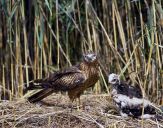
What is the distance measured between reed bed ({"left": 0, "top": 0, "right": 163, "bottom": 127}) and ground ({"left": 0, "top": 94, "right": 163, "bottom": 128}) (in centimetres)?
67

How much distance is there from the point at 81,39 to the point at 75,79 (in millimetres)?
1247

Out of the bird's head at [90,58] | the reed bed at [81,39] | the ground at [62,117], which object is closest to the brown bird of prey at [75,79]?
the bird's head at [90,58]

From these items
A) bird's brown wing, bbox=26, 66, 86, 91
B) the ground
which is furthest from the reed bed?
the ground

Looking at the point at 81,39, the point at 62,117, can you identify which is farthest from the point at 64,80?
the point at 81,39

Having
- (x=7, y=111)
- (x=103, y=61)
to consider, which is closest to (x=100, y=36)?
(x=103, y=61)

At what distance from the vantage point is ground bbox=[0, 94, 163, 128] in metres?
5.53

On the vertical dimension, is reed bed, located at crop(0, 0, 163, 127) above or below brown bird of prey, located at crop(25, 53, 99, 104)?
above

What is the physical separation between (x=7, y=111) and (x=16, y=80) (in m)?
1.03

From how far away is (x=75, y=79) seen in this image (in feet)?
19.6

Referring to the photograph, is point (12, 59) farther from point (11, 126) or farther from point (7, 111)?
point (11, 126)

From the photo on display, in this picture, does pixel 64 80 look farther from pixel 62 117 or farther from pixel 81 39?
pixel 81 39

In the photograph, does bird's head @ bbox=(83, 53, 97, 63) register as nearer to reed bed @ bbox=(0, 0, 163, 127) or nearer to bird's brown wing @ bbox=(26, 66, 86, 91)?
bird's brown wing @ bbox=(26, 66, 86, 91)

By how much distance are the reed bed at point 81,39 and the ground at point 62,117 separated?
0.67m

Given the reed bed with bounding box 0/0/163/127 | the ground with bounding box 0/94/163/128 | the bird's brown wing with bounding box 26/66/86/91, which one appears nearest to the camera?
the ground with bounding box 0/94/163/128
